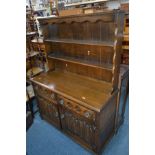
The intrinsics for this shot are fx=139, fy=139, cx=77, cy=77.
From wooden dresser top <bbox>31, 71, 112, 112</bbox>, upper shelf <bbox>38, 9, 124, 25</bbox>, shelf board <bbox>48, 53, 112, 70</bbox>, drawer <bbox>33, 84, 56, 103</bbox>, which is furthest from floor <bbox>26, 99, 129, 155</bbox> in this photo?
upper shelf <bbox>38, 9, 124, 25</bbox>

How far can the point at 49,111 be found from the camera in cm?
207

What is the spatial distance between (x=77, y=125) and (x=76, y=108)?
0.27 metres

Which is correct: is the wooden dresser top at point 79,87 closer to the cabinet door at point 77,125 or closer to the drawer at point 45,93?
the drawer at point 45,93

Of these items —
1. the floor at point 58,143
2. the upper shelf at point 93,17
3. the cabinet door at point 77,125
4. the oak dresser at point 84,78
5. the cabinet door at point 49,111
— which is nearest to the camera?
the upper shelf at point 93,17

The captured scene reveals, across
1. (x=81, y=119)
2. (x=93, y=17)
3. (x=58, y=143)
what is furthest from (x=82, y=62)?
(x=58, y=143)

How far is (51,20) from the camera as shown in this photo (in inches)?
73.4

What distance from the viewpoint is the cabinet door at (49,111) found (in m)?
1.95

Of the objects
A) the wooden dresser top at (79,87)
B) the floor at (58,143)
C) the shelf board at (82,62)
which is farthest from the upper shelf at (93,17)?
the floor at (58,143)

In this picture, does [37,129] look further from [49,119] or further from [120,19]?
[120,19]

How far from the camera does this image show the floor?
1.82 meters

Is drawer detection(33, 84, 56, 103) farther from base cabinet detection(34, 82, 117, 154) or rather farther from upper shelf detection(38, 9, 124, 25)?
upper shelf detection(38, 9, 124, 25)

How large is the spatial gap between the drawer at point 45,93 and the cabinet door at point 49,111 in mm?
75

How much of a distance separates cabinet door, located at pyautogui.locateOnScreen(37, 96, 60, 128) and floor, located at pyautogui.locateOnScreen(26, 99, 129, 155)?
160 millimetres

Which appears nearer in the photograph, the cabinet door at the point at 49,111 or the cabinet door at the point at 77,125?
the cabinet door at the point at 77,125
